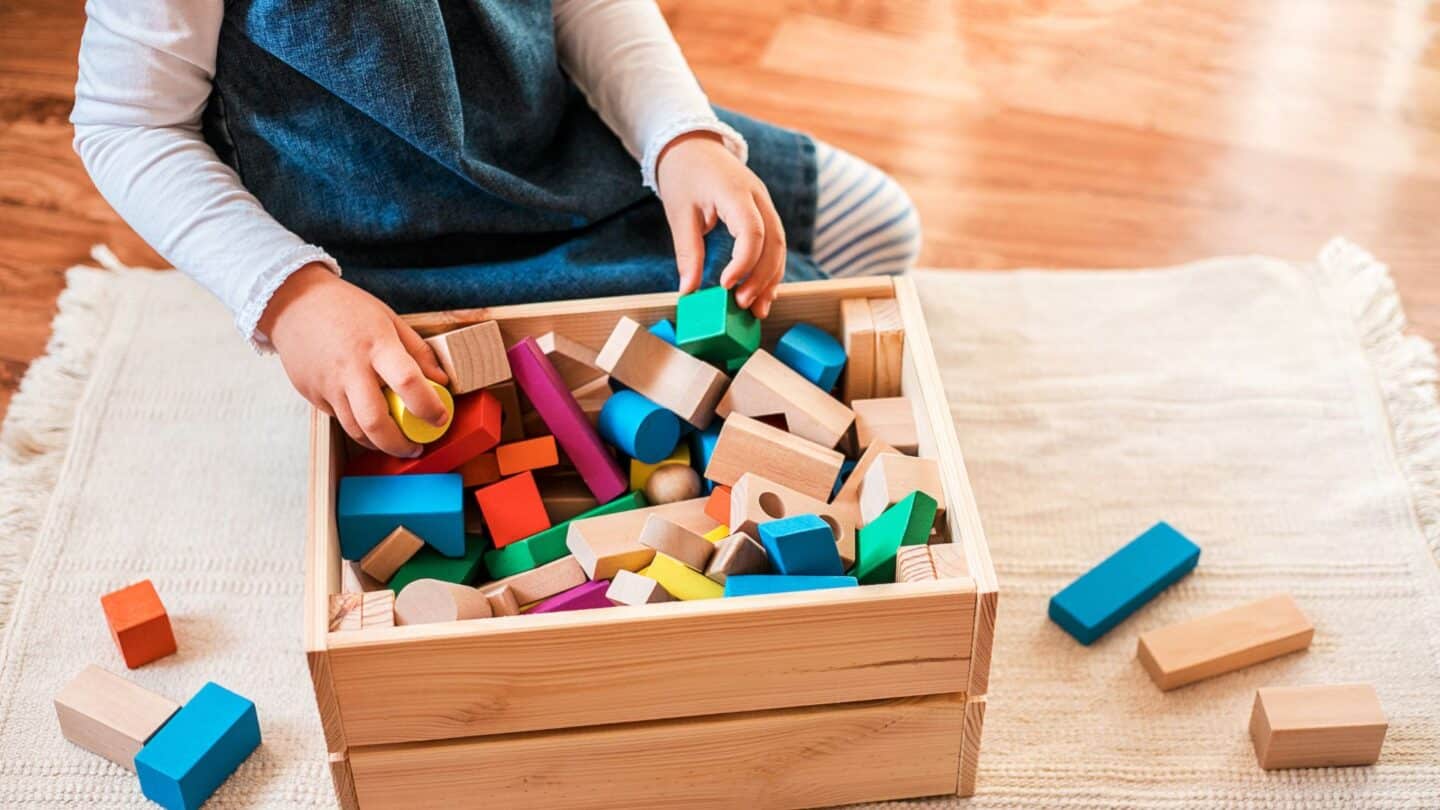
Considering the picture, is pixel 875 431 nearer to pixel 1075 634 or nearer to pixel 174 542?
pixel 1075 634

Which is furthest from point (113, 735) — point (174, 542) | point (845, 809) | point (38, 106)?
point (38, 106)

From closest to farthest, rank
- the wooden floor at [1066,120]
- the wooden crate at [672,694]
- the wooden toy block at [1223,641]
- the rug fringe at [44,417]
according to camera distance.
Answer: the wooden crate at [672,694]
the wooden toy block at [1223,641]
the rug fringe at [44,417]
the wooden floor at [1066,120]

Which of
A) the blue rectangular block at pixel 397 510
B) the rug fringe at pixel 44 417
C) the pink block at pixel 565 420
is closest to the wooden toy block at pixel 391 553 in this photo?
the blue rectangular block at pixel 397 510

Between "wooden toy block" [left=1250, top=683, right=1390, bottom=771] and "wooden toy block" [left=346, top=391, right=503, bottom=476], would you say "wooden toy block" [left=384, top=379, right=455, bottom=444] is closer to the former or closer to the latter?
"wooden toy block" [left=346, top=391, right=503, bottom=476]

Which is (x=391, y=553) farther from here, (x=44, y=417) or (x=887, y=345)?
(x=44, y=417)

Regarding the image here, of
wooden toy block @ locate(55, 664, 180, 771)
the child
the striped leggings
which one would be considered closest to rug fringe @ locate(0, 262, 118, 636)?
wooden toy block @ locate(55, 664, 180, 771)

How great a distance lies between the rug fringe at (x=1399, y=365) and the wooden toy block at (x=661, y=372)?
552 mm

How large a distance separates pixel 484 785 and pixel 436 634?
0.13 m

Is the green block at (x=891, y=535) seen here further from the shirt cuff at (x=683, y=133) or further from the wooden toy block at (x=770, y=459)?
the shirt cuff at (x=683, y=133)

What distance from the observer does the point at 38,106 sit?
153 centimetres

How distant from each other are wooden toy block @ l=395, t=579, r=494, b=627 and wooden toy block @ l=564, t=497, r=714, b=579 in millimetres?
88

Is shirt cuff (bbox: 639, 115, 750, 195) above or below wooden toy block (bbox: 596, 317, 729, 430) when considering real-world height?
above

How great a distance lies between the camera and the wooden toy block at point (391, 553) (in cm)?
84

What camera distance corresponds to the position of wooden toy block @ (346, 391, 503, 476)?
0.86m
